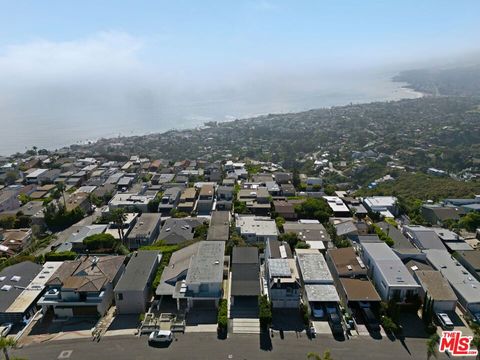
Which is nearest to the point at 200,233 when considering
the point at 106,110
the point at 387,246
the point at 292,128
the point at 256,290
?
the point at 256,290

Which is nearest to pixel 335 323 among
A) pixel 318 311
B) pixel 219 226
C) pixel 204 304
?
pixel 318 311

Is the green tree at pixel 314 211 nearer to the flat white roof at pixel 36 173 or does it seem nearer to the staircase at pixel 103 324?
→ the staircase at pixel 103 324

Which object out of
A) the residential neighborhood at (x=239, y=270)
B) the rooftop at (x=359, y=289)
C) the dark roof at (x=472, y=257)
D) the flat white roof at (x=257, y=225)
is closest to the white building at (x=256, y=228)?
the flat white roof at (x=257, y=225)

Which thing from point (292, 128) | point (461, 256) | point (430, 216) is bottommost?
point (292, 128)

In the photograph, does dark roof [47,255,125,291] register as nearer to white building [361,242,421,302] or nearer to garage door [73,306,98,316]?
garage door [73,306,98,316]

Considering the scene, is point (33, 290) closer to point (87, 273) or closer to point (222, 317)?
point (87, 273)

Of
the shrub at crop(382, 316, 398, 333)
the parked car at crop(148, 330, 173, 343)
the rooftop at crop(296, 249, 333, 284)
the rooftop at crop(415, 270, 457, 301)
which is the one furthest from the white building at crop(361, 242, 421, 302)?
the parked car at crop(148, 330, 173, 343)

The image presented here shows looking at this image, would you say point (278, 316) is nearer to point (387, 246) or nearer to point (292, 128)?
point (387, 246)
